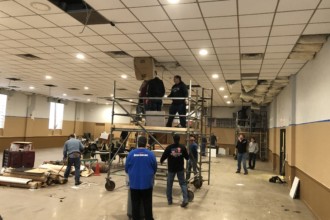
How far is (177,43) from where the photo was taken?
5.57 m

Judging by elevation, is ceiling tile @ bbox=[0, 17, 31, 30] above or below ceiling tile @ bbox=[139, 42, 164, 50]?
above

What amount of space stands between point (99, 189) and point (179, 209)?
235 cm

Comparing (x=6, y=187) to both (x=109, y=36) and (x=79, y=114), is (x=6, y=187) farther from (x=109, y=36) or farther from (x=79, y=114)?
(x=79, y=114)

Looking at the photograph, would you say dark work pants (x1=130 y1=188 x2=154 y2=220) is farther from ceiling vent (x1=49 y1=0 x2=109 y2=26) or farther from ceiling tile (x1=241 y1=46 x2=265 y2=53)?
ceiling tile (x1=241 y1=46 x2=265 y2=53)

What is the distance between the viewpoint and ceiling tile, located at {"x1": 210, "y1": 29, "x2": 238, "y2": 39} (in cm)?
475

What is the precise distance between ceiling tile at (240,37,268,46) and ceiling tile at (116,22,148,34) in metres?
1.84

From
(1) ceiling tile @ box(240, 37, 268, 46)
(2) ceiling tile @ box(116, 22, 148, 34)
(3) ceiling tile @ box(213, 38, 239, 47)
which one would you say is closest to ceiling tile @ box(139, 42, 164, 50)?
(2) ceiling tile @ box(116, 22, 148, 34)

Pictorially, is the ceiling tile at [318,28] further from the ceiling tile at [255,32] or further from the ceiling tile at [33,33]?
the ceiling tile at [33,33]

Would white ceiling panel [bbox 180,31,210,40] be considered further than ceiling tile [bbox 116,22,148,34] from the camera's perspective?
Yes

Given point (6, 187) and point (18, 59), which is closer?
point (6, 187)

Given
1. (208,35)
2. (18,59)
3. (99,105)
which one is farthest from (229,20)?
(99,105)

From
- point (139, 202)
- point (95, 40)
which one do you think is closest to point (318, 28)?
point (139, 202)

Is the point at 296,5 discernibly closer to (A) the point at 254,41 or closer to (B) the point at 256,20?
(B) the point at 256,20

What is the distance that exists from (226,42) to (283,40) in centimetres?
102
